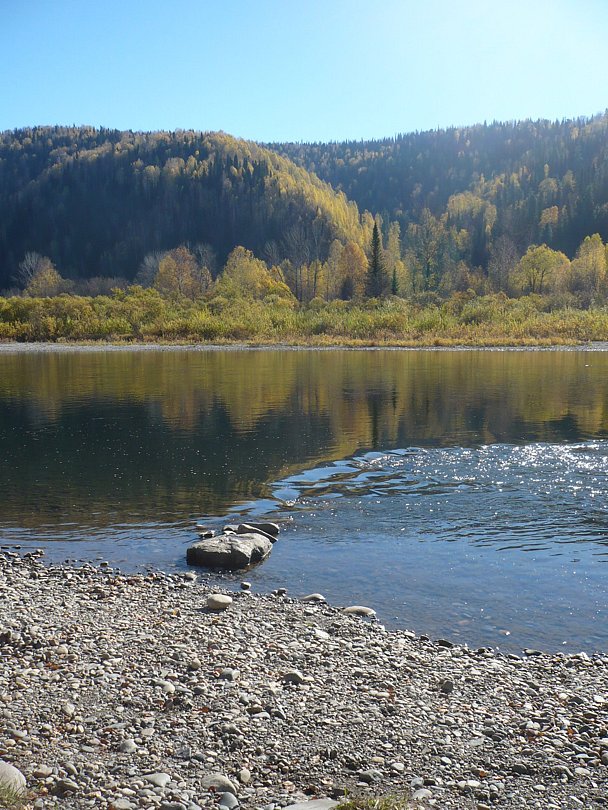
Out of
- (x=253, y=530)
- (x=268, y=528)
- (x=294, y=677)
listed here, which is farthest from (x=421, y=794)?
(x=268, y=528)

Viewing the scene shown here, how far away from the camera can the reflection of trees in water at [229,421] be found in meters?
16.8

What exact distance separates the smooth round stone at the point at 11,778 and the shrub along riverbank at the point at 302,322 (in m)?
70.0

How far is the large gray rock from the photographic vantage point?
11.1 meters

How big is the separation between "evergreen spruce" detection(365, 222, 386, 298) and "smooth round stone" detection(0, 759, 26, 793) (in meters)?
107

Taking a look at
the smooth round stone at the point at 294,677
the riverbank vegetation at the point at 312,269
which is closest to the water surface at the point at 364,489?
the smooth round stone at the point at 294,677

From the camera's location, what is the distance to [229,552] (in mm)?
11156

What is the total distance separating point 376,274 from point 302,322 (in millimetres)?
28862

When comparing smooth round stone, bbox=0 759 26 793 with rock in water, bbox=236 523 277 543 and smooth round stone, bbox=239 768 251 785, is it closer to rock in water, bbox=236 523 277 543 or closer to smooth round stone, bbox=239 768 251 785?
smooth round stone, bbox=239 768 251 785

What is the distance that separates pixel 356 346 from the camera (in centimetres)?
7475

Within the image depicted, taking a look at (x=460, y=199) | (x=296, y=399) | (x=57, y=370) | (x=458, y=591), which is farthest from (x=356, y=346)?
(x=460, y=199)

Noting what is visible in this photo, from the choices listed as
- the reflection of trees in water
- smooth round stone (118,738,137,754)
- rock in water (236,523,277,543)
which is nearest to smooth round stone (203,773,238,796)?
smooth round stone (118,738,137,754)

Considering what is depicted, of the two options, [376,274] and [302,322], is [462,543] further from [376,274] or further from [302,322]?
[376,274]

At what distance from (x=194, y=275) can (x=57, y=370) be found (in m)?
82.7

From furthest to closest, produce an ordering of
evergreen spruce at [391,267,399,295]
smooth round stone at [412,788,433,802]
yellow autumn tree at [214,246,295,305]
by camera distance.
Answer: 1. evergreen spruce at [391,267,399,295]
2. yellow autumn tree at [214,246,295,305]
3. smooth round stone at [412,788,433,802]
